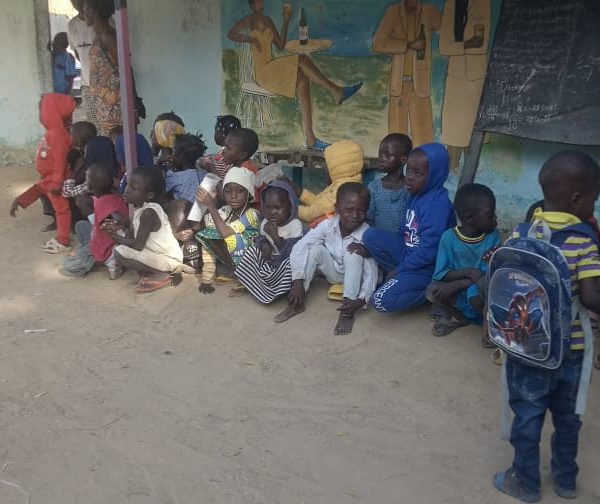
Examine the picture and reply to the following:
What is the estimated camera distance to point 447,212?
13.0 feet

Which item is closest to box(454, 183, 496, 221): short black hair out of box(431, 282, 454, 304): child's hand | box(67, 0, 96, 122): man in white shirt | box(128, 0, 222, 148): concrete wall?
box(431, 282, 454, 304): child's hand

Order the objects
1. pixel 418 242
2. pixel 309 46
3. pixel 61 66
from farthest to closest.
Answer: pixel 61 66 → pixel 309 46 → pixel 418 242

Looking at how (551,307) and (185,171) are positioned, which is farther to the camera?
(185,171)

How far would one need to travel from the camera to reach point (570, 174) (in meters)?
2.31

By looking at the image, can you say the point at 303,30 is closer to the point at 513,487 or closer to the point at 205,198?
the point at 205,198

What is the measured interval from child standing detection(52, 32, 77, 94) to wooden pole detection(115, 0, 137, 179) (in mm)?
4431

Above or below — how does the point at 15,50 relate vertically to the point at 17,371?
above

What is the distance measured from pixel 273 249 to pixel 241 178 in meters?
0.52

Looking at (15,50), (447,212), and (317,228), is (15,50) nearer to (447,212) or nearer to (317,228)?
(317,228)

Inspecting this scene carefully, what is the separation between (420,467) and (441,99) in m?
3.76

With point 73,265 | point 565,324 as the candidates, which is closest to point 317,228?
point 73,265

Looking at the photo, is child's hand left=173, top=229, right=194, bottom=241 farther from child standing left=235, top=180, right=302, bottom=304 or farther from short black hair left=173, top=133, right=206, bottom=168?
short black hair left=173, top=133, right=206, bottom=168

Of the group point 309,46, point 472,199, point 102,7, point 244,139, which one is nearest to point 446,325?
point 472,199

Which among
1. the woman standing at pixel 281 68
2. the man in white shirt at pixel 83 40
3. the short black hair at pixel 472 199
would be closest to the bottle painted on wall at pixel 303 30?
the woman standing at pixel 281 68
